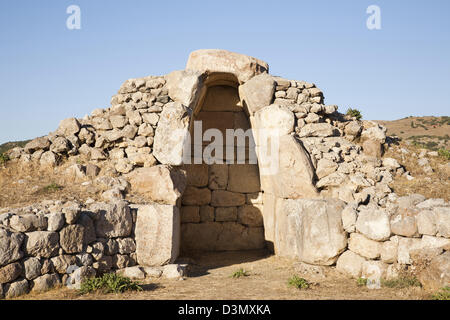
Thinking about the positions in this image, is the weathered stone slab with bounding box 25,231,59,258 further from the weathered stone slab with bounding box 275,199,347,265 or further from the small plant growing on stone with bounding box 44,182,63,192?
the weathered stone slab with bounding box 275,199,347,265

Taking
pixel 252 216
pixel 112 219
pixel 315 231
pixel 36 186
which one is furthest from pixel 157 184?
pixel 252 216

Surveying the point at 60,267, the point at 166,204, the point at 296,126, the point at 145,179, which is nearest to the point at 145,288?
the point at 60,267

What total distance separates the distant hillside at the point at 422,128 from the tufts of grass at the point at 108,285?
64.5 feet

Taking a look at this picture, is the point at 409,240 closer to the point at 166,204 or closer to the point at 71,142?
the point at 166,204

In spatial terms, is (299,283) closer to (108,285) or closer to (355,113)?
(108,285)

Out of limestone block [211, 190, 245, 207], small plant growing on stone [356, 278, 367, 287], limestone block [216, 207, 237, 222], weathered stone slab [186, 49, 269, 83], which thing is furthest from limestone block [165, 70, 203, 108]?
small plant growing on stone [356, 278, 367, 287]

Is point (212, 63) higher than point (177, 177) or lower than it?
higher

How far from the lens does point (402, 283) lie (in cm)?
579

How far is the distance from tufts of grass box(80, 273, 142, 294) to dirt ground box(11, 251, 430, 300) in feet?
0.34

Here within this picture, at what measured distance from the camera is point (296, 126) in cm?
859

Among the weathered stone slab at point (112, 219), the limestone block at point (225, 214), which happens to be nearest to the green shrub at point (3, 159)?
the weathered stone slab at point (112, 219)

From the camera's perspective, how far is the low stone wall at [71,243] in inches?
204

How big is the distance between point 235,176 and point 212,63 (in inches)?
122

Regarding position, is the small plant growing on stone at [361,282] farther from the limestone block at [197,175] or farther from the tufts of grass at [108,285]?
the limestone block at [197,175]
